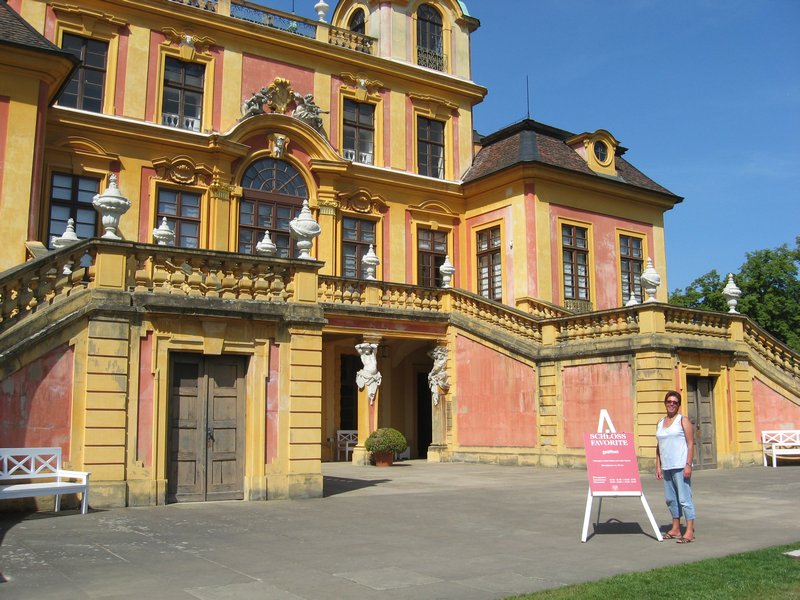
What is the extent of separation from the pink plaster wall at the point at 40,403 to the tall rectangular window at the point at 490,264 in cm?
1729

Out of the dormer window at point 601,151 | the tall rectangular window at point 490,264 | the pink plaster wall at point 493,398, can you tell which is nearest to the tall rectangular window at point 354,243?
the tall rectangular window at point 490,264

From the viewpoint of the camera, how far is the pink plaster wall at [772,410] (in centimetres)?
2162

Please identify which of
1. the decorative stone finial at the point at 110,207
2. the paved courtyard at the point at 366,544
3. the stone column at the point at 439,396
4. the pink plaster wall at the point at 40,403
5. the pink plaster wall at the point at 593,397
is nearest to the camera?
the paved courtyard at the point at 366,544

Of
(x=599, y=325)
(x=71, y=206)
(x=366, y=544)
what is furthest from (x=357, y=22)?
(x=366, y=544)

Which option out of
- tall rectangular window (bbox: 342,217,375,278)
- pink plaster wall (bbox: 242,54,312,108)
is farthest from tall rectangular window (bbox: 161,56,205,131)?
tall rectangular window (bbox: 342,217,375,278)

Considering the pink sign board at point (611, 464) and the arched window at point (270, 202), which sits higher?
the arched window at point (270, 202)

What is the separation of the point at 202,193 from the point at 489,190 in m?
9.75

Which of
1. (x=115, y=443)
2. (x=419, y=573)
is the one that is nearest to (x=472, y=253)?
(x=115, y=443)

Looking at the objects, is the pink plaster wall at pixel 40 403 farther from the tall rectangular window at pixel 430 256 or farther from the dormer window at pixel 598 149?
the dormer window at pixel 598 149

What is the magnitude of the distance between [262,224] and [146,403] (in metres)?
12.6

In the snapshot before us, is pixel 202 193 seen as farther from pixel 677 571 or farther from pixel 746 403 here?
pixel 677 571

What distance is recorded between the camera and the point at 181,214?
76.8 feet

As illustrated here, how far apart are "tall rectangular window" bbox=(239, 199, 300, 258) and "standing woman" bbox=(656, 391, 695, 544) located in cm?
1624

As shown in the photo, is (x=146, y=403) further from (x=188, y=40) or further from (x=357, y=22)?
(x=357, y=22)
